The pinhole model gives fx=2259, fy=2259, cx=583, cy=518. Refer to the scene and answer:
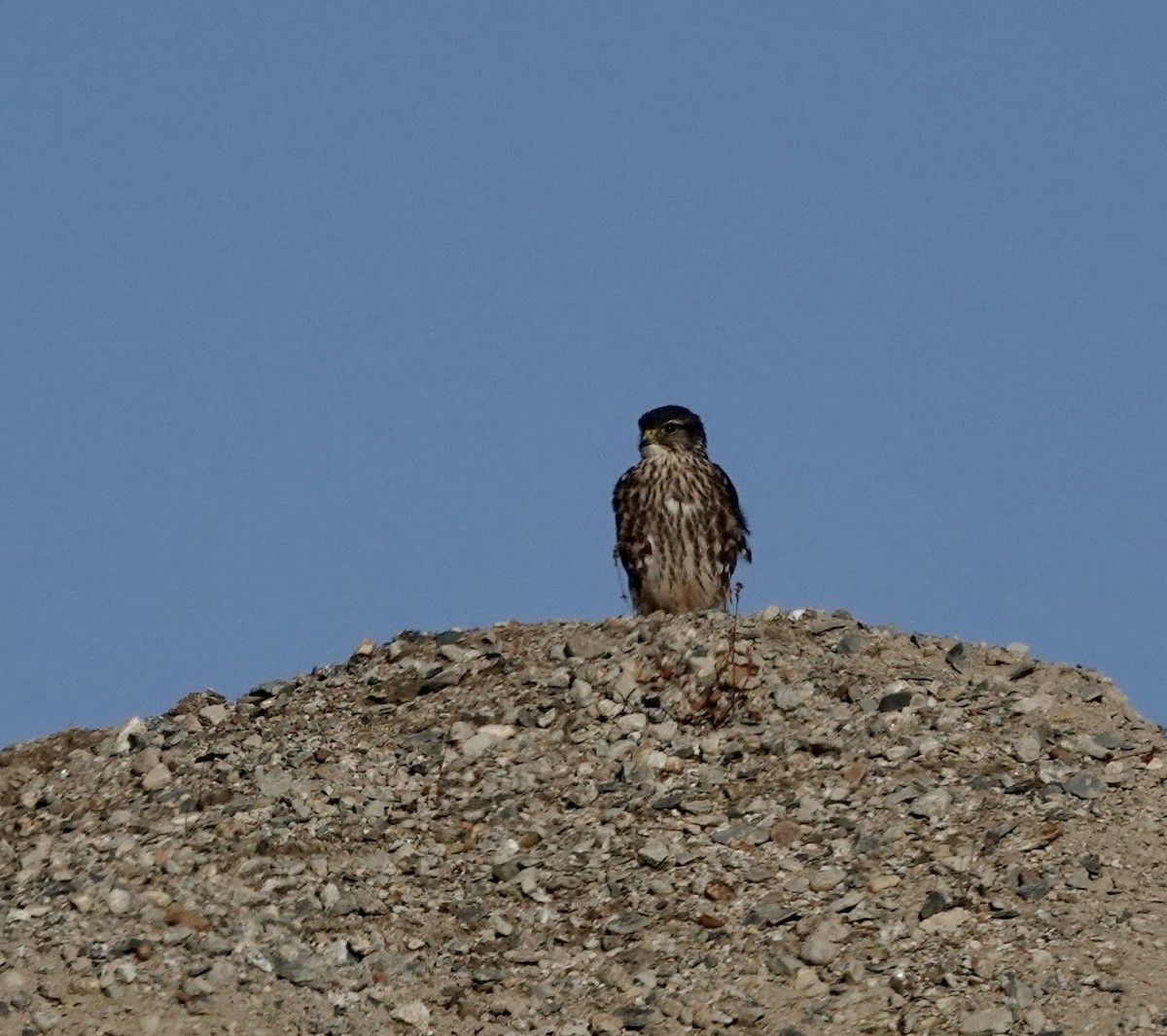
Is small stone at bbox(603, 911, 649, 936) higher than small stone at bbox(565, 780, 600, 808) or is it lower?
lower

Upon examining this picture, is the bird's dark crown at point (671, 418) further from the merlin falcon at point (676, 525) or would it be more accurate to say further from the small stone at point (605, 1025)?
the small stone at point (605, 1025)

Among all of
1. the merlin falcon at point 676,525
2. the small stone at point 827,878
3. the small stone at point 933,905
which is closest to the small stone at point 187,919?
the small stone at point 827,878

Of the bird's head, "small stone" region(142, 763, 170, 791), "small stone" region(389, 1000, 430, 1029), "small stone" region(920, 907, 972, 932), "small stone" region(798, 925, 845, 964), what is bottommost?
"small stone" region(389, 1000, 430, 1029)

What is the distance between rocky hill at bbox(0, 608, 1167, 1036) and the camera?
12.6 metres

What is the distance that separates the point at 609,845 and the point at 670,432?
5.06 m

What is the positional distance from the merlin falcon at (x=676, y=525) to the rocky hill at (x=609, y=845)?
60.7 inches

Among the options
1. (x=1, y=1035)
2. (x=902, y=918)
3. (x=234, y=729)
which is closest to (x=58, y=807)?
(x=234, y=729)

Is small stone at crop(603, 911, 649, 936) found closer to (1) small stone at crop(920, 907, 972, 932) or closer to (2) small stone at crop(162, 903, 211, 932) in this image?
(1) small stone at crop(920, 907, 972, 932)

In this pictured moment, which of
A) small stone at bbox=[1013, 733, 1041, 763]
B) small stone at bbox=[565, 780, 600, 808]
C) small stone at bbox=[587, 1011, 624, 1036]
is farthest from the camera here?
small stone at bbox=[1013, 733, 1041, 763]

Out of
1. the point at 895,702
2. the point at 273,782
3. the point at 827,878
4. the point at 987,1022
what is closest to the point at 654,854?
the point at 827,878

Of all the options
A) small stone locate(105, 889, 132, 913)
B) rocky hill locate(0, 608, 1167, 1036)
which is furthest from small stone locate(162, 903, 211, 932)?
small stone locate(105, 889, 132, 913)

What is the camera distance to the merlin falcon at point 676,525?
1791 cm

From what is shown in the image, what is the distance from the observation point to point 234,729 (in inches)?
631

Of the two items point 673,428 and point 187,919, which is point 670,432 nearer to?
point 673,428
